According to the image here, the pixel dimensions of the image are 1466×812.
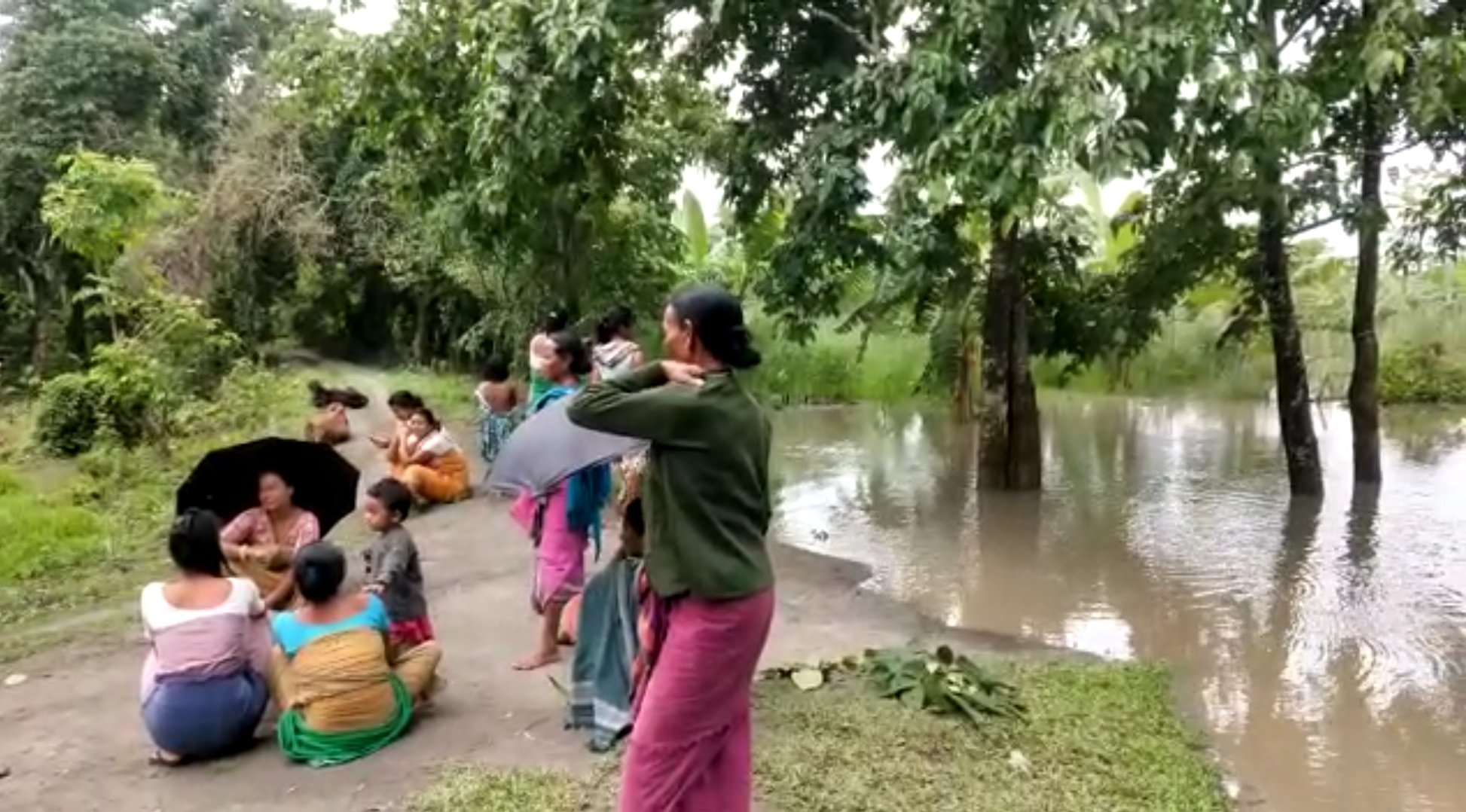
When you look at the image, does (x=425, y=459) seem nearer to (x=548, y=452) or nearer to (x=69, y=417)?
(x=69, y=417)

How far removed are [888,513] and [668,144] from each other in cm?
400

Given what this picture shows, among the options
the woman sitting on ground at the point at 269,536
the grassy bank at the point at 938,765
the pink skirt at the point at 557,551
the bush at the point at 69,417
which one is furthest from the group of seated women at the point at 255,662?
the bush at the point at 69,417

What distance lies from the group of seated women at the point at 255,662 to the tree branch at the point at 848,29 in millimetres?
5968

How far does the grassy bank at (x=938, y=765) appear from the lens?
445 cm

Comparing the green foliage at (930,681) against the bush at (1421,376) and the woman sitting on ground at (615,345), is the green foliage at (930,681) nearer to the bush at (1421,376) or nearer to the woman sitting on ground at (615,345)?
the woman sitting on ground at (615,345)

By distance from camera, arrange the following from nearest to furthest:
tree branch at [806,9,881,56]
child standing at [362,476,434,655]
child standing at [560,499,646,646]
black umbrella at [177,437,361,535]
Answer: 1. child standing at [560,499,646,646]
2. child standing at [362,476,434,655]
3. black umbrella at [177,437,361,535]
4. tree branch at [806,9,881,56]

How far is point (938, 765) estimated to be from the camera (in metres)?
4.80

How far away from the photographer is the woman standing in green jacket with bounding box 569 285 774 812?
330cm

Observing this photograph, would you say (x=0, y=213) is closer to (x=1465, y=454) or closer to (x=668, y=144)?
(x=668, y=144)

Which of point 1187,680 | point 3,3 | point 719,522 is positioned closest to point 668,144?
point 1187,680

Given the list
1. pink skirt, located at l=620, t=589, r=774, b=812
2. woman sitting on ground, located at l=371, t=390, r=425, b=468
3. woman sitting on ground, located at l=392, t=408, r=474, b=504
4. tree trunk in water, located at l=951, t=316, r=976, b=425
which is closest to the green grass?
tree trunk in water, located at l=951, t=316, r=976, b=425

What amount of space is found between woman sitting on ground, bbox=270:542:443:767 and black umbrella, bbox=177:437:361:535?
1324 millimetres

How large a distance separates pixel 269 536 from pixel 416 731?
148cm

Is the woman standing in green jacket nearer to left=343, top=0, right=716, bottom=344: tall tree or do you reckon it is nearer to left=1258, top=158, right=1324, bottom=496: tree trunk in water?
left=343, top=0, right=716, bottom=344: tall tree
